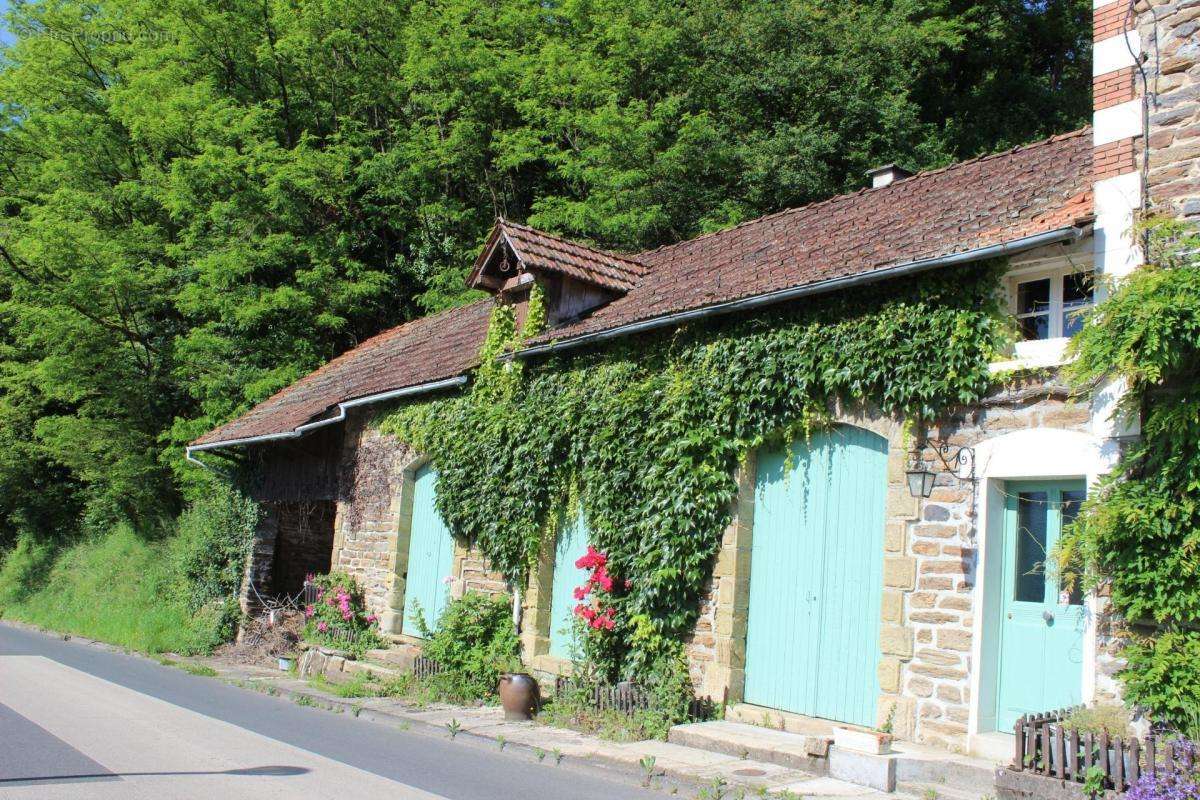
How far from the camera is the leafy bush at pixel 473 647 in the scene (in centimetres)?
1110

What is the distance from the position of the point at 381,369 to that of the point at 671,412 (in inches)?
292

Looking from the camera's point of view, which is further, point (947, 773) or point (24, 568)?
point (24, 568)

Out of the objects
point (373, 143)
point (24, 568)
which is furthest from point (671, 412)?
point (24, 568)

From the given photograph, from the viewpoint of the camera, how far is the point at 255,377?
791 inches

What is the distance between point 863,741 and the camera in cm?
696

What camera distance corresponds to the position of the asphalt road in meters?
6.22

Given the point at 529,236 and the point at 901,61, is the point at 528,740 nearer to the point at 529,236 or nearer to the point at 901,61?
the point at 529,236

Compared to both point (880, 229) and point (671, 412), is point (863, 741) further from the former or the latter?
point (880, 229)

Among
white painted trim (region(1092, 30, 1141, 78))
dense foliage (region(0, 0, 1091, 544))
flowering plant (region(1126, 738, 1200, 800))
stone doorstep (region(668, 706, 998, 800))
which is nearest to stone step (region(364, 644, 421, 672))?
stone doorstep (region(668, 706, 998, 800))

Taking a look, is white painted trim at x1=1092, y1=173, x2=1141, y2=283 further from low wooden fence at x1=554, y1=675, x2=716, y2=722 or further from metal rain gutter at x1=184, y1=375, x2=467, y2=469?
metal rain gutter at x1=184, y1=375, x2=467, y2=469

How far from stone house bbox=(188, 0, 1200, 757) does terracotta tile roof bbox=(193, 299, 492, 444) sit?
2338mm

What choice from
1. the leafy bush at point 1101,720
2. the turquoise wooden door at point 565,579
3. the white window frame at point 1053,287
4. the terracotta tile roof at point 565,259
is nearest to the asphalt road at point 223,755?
the turquoise wooden door at point 565,579

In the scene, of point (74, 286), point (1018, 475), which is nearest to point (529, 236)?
point (1018, 475)

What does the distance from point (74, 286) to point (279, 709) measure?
14614mm
